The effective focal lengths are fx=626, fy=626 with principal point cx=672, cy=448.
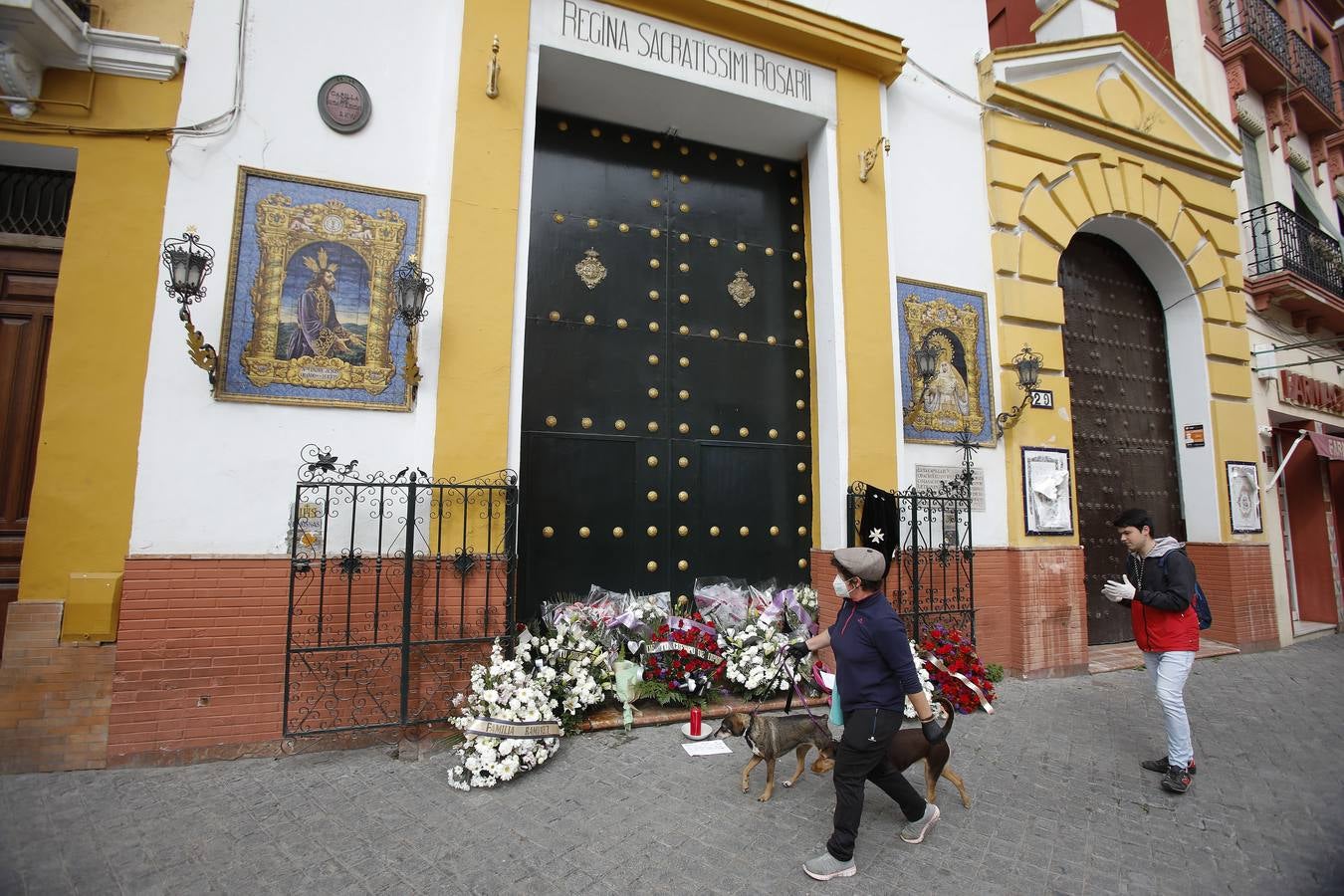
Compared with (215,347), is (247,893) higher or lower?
lower

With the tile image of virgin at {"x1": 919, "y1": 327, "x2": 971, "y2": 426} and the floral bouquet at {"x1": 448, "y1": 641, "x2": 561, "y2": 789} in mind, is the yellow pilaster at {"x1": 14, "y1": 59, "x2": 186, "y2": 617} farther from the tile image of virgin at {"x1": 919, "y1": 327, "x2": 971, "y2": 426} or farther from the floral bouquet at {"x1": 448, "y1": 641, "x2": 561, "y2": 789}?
the tile image of virgin at {"x1": 919, "y1": 327, "x2": 971, "y2": 426}

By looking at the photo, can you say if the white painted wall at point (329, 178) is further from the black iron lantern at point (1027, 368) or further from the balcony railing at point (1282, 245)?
the balcony railing at point (1282, 245)

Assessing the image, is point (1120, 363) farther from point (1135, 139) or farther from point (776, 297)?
point (776, 297)

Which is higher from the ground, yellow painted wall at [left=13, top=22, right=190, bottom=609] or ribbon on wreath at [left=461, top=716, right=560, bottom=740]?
yellow painted wall at [left=13, top=22, right=190, bottom=609]

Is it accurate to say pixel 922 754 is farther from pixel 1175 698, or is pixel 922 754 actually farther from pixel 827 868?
pixel 1175 698

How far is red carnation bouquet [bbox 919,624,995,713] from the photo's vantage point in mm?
5781

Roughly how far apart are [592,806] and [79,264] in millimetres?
5277

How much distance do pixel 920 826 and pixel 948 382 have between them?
4.98 meters

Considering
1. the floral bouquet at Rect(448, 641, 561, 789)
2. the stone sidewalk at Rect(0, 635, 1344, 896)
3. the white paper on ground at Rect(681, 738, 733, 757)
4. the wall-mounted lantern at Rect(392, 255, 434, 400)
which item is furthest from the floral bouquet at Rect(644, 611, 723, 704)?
the wall-mounted lantern at Rect(392, 255, 434, 400)

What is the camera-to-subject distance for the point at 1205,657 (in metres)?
8.19

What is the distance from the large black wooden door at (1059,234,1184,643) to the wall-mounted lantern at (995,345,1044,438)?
162 centimetres

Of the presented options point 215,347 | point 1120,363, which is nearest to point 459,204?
point 215,347

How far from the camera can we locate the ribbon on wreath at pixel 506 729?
4.26 meters

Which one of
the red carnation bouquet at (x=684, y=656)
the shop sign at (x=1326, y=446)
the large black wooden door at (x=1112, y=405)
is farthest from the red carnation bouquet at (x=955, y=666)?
the shop sign at (x=1326, y=446)
